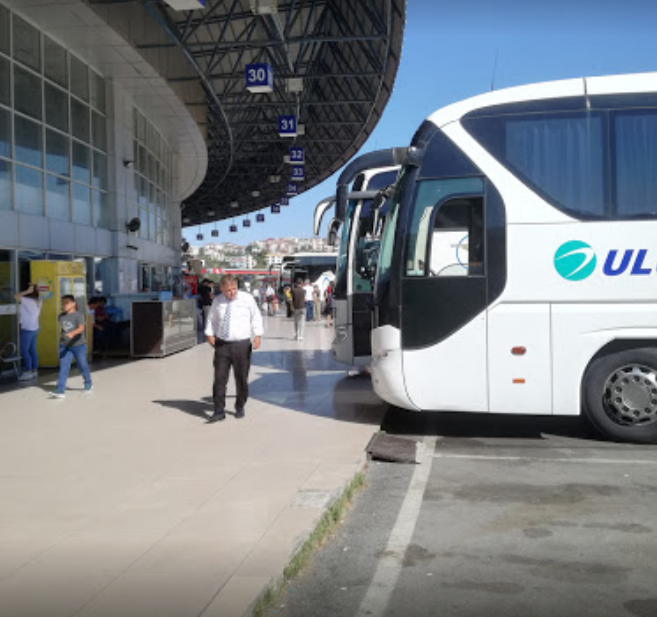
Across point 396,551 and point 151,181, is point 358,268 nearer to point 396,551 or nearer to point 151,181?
point 396,551

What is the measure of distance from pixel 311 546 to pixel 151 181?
23509 millimetres

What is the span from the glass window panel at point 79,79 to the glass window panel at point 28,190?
325 cm

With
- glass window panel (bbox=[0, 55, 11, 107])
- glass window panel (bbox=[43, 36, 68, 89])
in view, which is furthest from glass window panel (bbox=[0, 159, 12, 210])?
glass window panel (bbox=[43, 36, 68, 89])

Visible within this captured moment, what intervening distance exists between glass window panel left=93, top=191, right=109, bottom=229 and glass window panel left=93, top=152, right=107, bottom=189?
0.77 feet

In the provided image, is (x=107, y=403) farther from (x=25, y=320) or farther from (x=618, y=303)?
(x=618, y=303)

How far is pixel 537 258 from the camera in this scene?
8.40 m

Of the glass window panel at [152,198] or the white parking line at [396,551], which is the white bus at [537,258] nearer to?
the white parking line at [396,551]

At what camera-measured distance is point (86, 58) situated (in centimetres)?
1945

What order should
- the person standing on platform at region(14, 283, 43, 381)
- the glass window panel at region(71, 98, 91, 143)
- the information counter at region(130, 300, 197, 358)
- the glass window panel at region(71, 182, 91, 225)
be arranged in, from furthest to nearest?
the glass window panel at region(71, 98, 91, 143) < the glass window panel at region(71, 182, 91, 225) < the information counter at region(130, 300, 197, 358) < the person standing on platform at region(14, 283, 43, 381)

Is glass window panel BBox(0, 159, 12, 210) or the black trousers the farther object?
A: glass window panel BBox(0, 159, 12, 210)

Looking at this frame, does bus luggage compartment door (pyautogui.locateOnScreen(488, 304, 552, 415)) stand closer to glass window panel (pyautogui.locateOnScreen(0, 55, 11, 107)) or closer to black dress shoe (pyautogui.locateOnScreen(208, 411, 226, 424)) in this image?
black dress shoe (pyautogui.locateOnScreen(208, 411, 226, 424))

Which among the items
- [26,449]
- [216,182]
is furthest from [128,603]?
[216,182]

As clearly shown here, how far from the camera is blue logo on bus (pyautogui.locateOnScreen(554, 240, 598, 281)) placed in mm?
8312

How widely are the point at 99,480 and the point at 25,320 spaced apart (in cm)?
796
